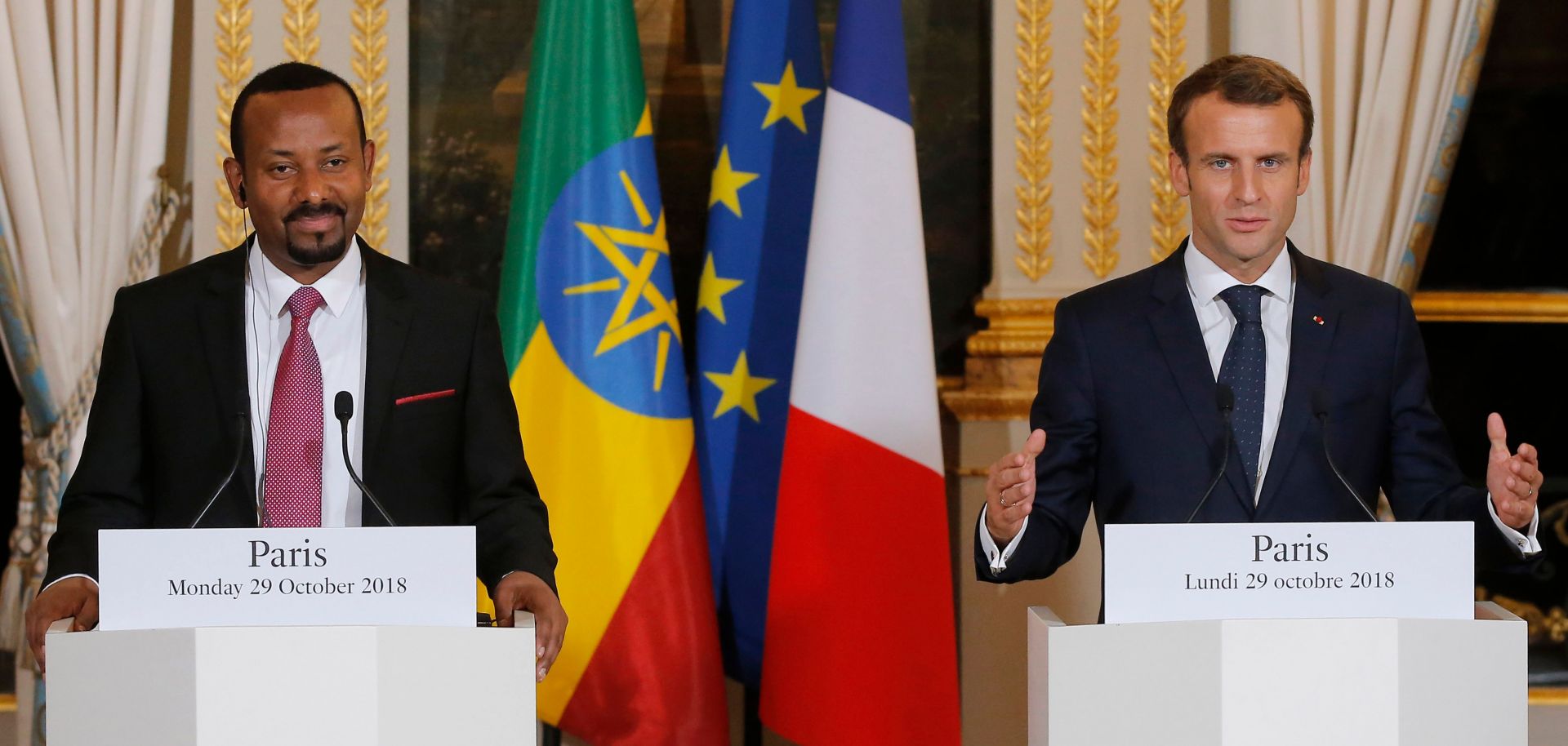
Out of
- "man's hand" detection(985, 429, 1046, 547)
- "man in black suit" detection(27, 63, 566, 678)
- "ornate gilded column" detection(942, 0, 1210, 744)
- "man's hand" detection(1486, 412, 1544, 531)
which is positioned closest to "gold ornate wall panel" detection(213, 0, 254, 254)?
"man in black suit" detection(27, 63, 566, 678)

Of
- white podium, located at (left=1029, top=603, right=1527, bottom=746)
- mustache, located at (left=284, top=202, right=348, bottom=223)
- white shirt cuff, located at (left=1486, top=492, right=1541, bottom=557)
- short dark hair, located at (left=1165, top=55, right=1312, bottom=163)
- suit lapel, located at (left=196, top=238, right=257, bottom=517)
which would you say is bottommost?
white podium, located at (left=1029, top=603, right=1527, bottom=746)

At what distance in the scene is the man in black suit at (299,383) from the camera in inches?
92.5

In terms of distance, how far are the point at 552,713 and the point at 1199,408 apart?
66.7 inches

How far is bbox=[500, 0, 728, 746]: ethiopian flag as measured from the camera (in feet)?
11.2

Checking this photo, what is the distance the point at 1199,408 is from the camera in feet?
7.75

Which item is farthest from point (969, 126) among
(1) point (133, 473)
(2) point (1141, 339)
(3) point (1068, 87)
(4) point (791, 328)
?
(1) point (133, 473)

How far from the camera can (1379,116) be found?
3.62 m

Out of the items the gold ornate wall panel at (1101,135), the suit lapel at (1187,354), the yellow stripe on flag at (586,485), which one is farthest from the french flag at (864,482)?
the suit lapel at (1187,354)

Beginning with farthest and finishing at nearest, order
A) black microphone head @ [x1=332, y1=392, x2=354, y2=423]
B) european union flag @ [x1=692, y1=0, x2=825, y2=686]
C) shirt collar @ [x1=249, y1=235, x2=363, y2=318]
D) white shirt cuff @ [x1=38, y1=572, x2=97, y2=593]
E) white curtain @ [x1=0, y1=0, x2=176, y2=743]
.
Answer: european union flag @ [x1=692, y1=0, x2=825, y2=686]
white curtain @ [x1=0, y1=0, x2=176, y2=743]
shirt collar @ [x1=249, y1=235, x2=363, y2=318]
white shirt cuff @ [x1=38, y1=572, x2=97, y2=593]
black microphone head @ [x1=332, y1=392, x2=354, y2=423]

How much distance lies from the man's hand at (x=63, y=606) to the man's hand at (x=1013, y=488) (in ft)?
3.99

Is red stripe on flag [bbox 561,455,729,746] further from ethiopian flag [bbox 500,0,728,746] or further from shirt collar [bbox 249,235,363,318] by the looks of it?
shirt collar [bbox 249,235,363,318]

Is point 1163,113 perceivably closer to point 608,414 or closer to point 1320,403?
point 608,414

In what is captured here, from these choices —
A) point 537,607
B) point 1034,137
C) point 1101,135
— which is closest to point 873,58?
point 1034,137

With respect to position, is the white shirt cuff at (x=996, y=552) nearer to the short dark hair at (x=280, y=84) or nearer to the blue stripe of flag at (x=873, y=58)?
the short dark hair at (x=280, y=84)
